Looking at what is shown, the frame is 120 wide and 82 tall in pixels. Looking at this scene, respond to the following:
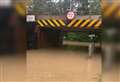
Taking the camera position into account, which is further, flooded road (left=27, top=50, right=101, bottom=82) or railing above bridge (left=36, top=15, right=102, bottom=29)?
flooded road (left=27, top=50, right=101, bottom=82)

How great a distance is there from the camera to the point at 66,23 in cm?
197

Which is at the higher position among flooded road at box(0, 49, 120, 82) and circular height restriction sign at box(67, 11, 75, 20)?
circular height restriction sign at box(67, 11, 75, 20)

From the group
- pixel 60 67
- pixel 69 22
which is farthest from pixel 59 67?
pixel 69 22

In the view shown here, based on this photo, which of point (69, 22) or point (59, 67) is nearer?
point (69, 22)

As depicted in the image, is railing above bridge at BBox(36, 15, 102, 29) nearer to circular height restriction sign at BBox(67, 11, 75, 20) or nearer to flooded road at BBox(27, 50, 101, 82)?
circular height restriction sign at BBox(67, 11, 75, 20)

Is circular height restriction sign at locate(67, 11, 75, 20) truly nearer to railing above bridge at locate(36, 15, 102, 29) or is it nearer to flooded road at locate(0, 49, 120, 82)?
railing above bridge at locate(36, 15, 102, 29)

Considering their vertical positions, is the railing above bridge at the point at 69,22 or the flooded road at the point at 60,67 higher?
the railing above bridge at the point at 69,22

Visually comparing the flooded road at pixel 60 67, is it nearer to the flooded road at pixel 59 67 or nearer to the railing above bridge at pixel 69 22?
the flooded road at pixel 59 67

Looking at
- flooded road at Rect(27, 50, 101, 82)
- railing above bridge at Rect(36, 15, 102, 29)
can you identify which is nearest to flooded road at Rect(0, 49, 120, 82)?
flooded road at Rect(27, 50, 101, 82)

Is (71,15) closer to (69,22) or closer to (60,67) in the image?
(69,22)

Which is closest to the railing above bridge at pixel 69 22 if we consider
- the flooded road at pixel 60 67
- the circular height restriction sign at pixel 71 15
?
the circular height restriction sign at pixel 71 15

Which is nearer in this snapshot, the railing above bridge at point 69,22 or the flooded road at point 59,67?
the railing above bridge at point 69,22

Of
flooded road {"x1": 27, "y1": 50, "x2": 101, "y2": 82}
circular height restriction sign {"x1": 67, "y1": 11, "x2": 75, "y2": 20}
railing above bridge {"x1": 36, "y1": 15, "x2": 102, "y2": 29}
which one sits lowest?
flooded road {"x1": 27, "y1": 50, "x2": 101, "y2": 82}

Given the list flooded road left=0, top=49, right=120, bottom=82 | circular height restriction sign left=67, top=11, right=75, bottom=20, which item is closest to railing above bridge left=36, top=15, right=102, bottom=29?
circular height restriction sign left=67, top=11, right=75, bottom=20
